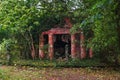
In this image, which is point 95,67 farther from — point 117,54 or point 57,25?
point 57,25

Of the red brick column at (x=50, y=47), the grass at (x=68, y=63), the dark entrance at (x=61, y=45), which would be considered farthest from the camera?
the dark entrance at (x=61, y=45)

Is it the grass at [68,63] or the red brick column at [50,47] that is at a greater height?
the red brick column at [50,47]

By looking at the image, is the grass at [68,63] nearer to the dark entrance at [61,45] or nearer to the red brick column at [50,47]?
the red brick column at [50,47]

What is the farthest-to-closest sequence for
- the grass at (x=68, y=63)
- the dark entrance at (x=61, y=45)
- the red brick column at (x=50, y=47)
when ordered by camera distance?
1. the dark entrance at (x=61, y=45)
2. the red brick column at (x=50, y=47)
3. the grass at (x=68, y=63)

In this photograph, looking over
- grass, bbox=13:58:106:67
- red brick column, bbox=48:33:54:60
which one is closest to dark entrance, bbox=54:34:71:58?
red brick column, bbox=48:33:54:60

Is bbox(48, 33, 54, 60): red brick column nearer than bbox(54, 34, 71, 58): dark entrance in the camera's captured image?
Yes

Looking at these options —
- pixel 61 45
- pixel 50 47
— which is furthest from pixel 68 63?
pixel 61 45

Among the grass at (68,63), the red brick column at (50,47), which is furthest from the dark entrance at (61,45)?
the grass at (68,63)

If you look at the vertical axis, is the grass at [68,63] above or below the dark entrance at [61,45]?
below

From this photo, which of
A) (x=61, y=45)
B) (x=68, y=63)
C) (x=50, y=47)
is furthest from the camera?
(x=61, y=45)

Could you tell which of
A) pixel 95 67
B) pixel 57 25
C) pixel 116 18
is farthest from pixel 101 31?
pixel 57 25

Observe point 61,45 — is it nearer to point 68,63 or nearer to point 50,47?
point 50,47

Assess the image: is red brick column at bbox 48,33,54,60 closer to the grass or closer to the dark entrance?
the dark entrance

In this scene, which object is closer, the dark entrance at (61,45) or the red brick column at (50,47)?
the red brick column at (50,47)
